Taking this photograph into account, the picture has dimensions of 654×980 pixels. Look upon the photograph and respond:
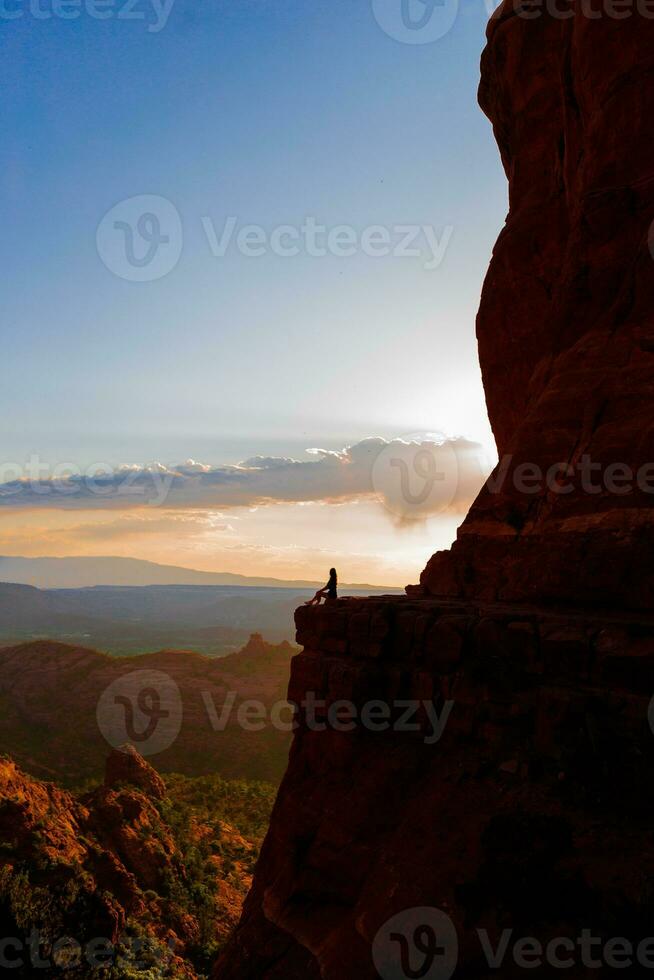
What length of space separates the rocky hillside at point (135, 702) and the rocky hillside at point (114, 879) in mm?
22977

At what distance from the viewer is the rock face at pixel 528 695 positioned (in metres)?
11.2

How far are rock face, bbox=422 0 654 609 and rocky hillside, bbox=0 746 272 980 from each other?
21.8m

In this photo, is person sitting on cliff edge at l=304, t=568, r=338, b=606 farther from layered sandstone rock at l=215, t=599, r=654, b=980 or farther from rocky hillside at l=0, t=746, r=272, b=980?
rocky hillside at l=0, t=746, r=272, b=980

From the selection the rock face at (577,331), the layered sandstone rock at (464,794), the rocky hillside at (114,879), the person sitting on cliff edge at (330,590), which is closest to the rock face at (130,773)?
the rocky hillside at (114,879)

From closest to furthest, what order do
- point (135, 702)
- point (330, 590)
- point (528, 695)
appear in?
point (528, 695) < point (330, 590) < point (135, 702)

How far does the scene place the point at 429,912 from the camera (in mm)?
11641

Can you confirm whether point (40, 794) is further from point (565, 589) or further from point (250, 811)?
point (565, 589)

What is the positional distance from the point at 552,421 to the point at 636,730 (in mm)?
8892

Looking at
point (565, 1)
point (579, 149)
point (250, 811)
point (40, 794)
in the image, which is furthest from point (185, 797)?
point (565, 1)

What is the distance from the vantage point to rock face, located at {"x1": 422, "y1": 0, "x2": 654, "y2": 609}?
48.8ft

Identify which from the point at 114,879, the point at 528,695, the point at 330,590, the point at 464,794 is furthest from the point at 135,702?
the point at 528,695

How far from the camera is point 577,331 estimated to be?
18828 mm

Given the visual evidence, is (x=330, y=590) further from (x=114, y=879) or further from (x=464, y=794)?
(x=114, y=879)

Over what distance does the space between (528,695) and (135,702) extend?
288ft
